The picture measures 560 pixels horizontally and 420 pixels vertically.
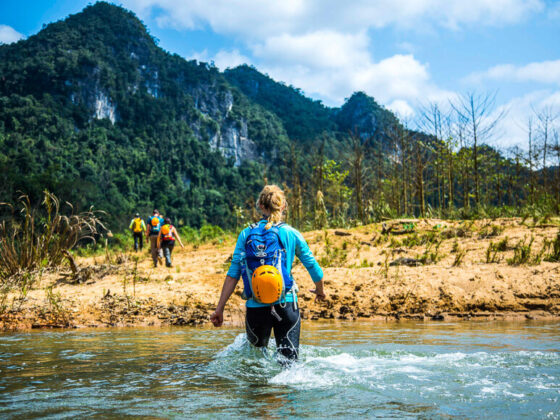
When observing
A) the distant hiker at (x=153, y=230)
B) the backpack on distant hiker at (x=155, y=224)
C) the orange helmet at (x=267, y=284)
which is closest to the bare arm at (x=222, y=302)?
the orange helmet at (x=267, y=284)

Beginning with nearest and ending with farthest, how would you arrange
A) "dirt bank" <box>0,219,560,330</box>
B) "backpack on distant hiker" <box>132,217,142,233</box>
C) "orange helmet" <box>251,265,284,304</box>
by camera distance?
"orange helmet" <box>251,265,284,304</box>
"dirt bank" <box>0,219,560,330</box>
"backpack on distant hiker" <box>132,217,142,233</box>

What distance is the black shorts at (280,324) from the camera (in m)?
4.09

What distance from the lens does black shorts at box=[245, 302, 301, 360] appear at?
161 inches

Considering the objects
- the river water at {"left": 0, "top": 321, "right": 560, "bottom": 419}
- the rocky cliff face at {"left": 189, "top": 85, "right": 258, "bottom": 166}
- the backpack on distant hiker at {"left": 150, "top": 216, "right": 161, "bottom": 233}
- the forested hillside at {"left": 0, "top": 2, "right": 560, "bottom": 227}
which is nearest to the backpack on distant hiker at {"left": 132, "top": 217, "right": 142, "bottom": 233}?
the backpack on distant hiker at {"left": 150, "top": 216, "right": 161, "bottom": 233}

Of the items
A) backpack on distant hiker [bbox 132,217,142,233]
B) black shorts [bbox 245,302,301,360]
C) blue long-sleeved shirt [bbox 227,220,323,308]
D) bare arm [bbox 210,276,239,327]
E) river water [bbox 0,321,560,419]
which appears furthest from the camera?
backpack on distant hiker [bbox 132,217,142,233]

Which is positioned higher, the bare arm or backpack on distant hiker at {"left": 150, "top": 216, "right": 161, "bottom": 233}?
backpack on distant hiker at {"left": 150, "top": 216, "right": 161, "bottom": 233}

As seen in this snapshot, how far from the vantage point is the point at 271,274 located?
155 inches

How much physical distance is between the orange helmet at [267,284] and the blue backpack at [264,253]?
0.35 ft

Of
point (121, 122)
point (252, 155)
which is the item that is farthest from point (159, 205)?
point (252, 155)

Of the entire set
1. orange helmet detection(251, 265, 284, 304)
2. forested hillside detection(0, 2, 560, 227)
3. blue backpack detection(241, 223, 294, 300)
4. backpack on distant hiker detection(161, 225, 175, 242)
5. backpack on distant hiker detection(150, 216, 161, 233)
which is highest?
forested hillside detection(0, 2, 560, 227)

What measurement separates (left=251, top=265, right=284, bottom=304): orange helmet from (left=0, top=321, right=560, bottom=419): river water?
642 mm

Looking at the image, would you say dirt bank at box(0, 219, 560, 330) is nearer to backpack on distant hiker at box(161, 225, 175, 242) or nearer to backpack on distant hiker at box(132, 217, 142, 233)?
backpack on distant hiker at box(161, 225, 175, 242)

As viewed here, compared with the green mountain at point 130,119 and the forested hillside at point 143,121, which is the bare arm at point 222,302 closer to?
→ the forested hillside at point 143,121

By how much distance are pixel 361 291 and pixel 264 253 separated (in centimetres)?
590
